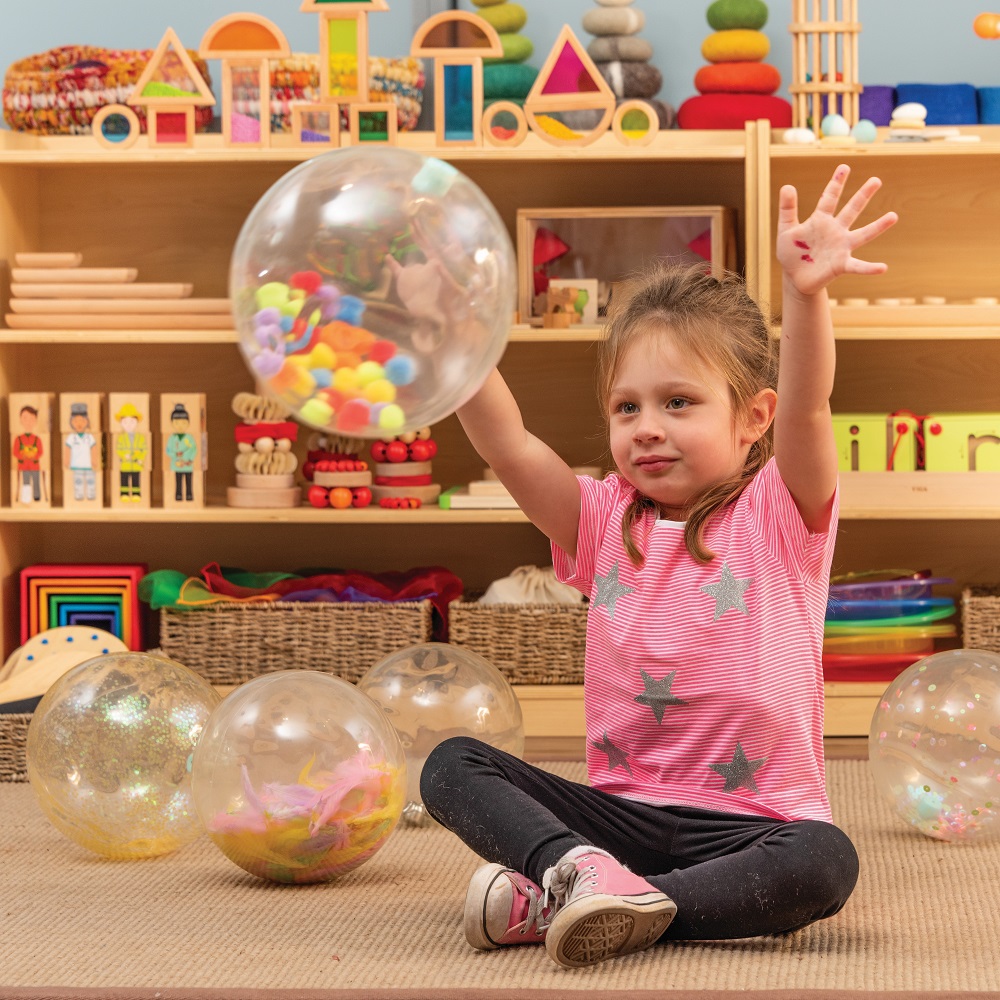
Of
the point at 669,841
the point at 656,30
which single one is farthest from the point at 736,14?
the point at 669,841

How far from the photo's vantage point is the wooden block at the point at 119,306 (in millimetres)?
2438

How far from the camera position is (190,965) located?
1.21 metres

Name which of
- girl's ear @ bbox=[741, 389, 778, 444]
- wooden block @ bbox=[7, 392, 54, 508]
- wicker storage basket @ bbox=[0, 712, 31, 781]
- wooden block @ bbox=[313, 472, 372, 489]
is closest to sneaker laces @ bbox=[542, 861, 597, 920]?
girl's ear @ bbox=[741, 389, 778, 444]

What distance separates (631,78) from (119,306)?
0.98m

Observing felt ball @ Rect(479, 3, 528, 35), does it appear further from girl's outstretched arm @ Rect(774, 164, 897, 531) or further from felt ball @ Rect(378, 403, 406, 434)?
felt ball @ Rect(378, 403, 406, 434)

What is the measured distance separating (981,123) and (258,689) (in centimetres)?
173

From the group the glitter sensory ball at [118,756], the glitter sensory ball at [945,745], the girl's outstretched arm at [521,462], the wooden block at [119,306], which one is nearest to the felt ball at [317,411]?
the girl's outstretched arm at [521,462]

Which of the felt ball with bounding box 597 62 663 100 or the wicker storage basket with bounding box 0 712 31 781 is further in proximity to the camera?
the felt ball with bounding box 597 62 663 100

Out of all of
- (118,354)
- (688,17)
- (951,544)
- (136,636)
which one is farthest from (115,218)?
(951,544)

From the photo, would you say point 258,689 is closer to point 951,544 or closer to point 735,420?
point 735,420

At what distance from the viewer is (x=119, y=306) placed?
2445 millimetres

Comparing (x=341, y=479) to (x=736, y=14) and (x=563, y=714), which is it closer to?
(x=563, y=714)

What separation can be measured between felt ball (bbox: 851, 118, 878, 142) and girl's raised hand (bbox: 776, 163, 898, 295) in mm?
1263

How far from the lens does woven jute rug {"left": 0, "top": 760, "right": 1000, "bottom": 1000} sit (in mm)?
1134
